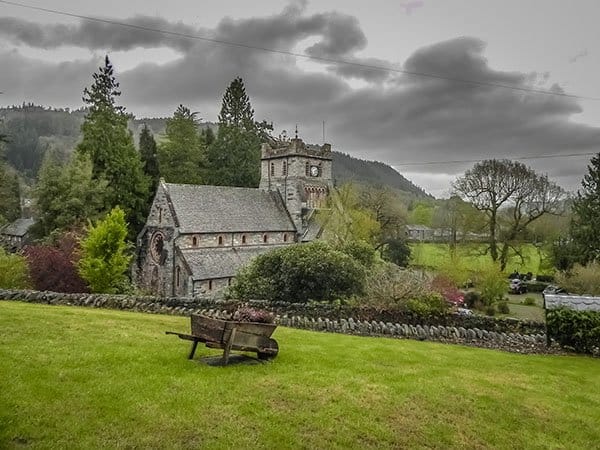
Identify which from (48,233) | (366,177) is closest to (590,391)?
(48,233)

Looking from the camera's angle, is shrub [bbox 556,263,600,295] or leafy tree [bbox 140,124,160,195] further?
leafy tree [bbox 140,124,160,195]

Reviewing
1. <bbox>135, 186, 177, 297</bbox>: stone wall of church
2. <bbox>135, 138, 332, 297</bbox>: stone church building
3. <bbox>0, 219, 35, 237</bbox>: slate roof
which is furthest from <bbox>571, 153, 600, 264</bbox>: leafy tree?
<bbox>0, 219, 35, 237</bbox>: slate roof

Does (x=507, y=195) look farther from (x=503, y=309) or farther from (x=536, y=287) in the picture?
(x=503, y=309)

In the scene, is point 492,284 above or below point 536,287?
above

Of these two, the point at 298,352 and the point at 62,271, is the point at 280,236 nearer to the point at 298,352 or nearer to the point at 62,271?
the point at 62,271

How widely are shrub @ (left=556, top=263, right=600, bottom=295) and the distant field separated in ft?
30.3

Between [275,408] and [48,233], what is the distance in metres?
37.4

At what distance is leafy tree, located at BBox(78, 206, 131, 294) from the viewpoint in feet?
83.9

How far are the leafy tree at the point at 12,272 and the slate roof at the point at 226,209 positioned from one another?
12.1 m

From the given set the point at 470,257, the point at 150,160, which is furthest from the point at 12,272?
the point at 470,257

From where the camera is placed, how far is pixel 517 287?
4528 cm

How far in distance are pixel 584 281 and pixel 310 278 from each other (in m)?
19.8

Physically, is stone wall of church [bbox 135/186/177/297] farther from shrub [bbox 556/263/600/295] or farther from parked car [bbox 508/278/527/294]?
parked car [bbox 508/278/527/294]

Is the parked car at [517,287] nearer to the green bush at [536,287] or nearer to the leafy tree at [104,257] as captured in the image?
the green bush at [536,287]
